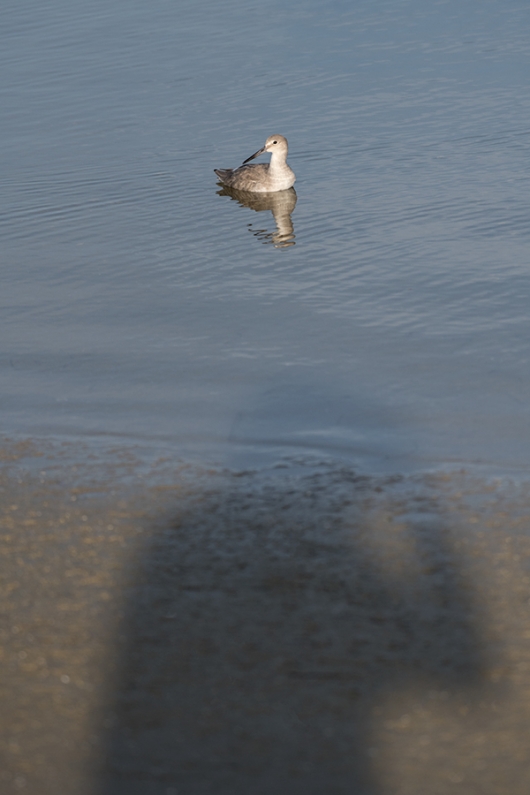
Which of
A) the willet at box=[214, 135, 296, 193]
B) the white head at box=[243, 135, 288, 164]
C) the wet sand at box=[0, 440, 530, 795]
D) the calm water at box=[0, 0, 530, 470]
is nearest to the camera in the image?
the wet sand at box=[0, 440, 530, 795]

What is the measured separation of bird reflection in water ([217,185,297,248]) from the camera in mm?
9438

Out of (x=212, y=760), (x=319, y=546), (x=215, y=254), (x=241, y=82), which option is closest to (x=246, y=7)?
(x=241, y=82)

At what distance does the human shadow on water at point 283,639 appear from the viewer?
9.89 feet

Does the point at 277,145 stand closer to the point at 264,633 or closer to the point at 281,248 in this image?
the point at 281,248

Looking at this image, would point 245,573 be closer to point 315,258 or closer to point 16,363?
point 16,363

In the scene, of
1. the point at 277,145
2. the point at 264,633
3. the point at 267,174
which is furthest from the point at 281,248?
the point at 264,633

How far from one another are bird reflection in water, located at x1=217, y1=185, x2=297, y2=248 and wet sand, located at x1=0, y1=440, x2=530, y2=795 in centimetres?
487

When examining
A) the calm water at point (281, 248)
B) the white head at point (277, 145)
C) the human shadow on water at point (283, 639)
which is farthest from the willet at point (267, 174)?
the human shadow on water at point (283, 639)

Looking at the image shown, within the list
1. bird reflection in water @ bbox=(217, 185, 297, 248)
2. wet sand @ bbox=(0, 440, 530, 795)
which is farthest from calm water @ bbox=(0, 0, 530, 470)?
wet sand @ bbox=(0, 440, 530, 795)

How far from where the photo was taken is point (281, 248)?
358 inches

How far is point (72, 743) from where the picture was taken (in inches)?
122

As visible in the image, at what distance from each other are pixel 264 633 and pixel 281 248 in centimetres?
599

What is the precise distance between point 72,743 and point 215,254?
641 centimetres

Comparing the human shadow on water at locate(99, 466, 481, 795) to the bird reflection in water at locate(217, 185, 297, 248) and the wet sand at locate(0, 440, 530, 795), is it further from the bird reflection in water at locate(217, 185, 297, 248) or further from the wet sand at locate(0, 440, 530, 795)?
the bird reflection in water at locate(217, 185, 297, 248)
